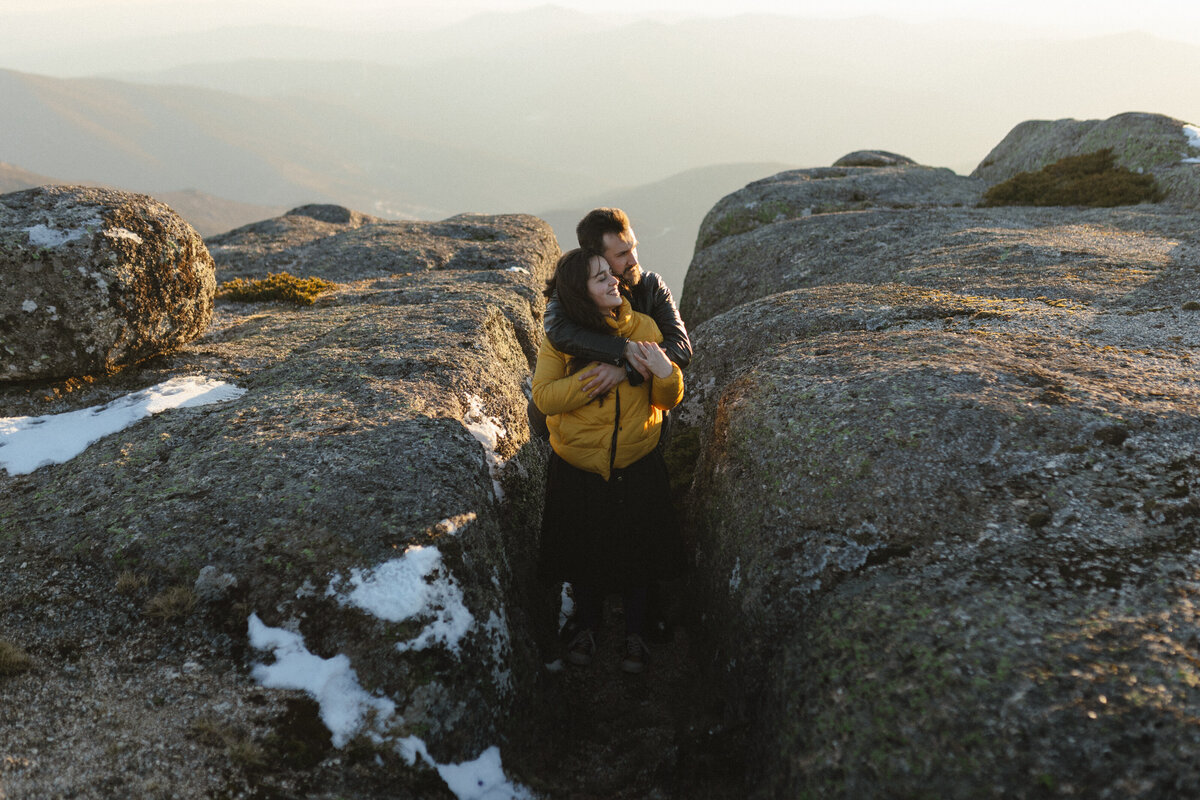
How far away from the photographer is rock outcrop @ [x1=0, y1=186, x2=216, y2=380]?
11.2 metres

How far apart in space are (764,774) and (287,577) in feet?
18.6

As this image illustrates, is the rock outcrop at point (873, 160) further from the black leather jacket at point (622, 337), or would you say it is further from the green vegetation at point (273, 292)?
the black leather jacket at point (622, 337)

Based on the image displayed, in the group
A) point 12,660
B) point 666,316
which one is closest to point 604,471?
point 666,316

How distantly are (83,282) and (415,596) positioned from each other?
9.16 meters

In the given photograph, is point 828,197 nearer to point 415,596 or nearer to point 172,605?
point 415,596

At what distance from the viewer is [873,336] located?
1143 centimetres

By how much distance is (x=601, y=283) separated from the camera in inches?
306

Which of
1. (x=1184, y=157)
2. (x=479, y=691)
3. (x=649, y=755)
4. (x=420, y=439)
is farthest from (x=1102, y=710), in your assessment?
(x=1184, y=157)

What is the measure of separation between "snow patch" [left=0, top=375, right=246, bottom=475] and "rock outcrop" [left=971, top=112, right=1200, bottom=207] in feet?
104

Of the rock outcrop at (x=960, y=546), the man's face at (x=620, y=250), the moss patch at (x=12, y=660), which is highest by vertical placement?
the man's face at (x=620, y=250)

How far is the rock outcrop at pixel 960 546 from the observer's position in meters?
5.10

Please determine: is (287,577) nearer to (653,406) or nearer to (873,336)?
(653,406)

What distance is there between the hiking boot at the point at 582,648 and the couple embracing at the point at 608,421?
0.05ft

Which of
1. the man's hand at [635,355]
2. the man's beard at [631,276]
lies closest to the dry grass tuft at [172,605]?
the man's hand at [635,355]
